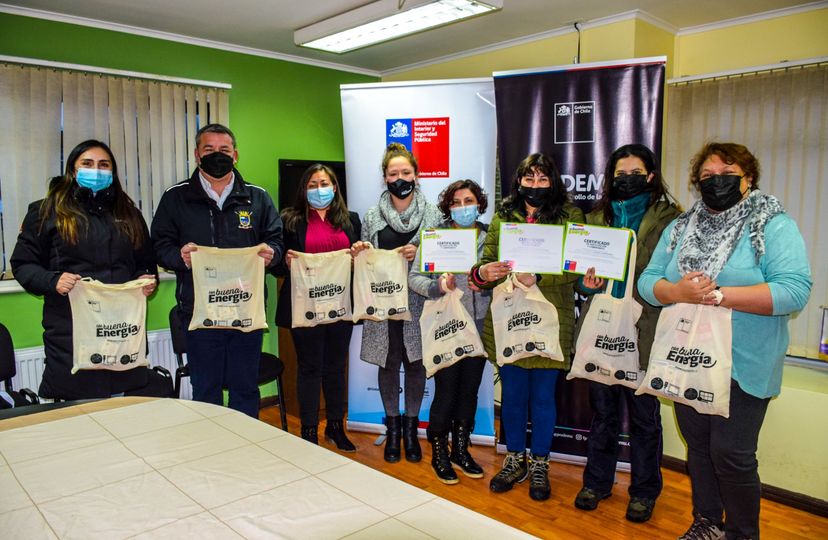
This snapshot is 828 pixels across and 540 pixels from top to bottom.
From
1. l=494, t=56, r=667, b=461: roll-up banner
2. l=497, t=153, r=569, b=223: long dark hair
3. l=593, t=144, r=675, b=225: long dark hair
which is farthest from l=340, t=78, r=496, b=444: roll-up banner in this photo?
l=593, t=144, r=675, b=225: long dark hair

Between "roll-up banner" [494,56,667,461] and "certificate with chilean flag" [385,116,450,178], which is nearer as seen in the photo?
"roll-up banner" [494,56,667,461]

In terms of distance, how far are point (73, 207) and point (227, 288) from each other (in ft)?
2.48

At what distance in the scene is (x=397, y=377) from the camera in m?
3.45

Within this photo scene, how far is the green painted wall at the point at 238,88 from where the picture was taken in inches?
145

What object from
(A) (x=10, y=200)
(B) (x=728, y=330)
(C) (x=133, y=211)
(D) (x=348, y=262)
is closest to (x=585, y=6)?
(D) (x=348, y=262)

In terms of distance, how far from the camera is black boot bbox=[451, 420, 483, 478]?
321 cm

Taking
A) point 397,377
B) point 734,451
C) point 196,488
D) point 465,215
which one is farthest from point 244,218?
point 734,451

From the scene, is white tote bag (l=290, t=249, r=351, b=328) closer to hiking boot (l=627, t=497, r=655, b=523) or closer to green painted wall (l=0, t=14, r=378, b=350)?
green painted wall (l=0, t=14, r=378, b=350)

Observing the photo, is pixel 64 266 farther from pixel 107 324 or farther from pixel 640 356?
pixel 640 356

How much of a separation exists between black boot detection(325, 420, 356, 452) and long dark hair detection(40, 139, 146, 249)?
5.18 ft

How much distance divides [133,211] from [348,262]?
1081mm

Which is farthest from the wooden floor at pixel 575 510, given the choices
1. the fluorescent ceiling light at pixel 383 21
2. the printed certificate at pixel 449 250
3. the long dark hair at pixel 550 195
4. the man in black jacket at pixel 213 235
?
the fluorescent ceiling light at pixel 383 21

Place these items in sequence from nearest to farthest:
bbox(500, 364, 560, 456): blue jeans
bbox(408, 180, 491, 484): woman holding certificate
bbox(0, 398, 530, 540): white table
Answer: bbox(0, 398, 530, 540): white table, bbox(500, 364, 560, 456): blue jeans, bbox(408, 180, 491, 484): woman holding certificate

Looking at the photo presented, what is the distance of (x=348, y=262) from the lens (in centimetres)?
320
